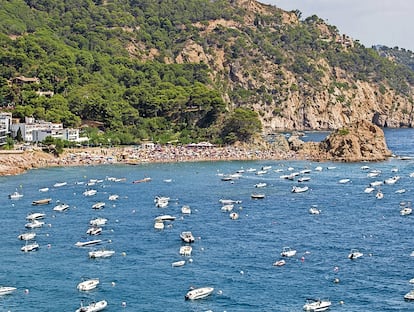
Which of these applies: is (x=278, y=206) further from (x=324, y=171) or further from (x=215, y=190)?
(x=324, y=171)

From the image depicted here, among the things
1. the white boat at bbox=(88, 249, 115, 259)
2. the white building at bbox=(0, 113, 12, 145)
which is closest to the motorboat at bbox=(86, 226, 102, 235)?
the white boat at bbox=(88, 249, 115, 259)

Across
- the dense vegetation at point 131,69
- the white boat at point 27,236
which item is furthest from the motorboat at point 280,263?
the dense vegetation at point 131,69

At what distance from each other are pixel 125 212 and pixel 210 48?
12310 centimetres

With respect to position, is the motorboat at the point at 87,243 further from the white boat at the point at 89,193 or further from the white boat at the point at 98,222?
the white boat at the point at 89,193

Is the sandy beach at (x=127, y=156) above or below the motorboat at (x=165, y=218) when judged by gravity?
above

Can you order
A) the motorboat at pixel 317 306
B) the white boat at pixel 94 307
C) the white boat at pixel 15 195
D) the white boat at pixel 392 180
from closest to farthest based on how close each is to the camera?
the white boat at pixel 94 307 < the motorboat at pixel 317 306 < the white boat at pixel 15 195 < the white boat at pixel 392 180

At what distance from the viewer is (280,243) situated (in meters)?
55.0

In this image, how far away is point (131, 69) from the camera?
5965 inches

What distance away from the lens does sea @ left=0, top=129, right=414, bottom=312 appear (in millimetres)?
43062

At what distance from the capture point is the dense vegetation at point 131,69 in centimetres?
11894

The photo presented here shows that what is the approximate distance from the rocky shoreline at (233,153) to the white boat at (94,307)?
5722 centimetres

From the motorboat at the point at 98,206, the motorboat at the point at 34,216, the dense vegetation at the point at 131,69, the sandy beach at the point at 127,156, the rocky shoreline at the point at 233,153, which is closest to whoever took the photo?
the motorboat at the point at 34,216

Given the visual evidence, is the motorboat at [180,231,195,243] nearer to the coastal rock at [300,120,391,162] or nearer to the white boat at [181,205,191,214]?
the white boat at [181,205,191,214]

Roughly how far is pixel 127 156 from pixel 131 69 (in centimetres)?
5144
